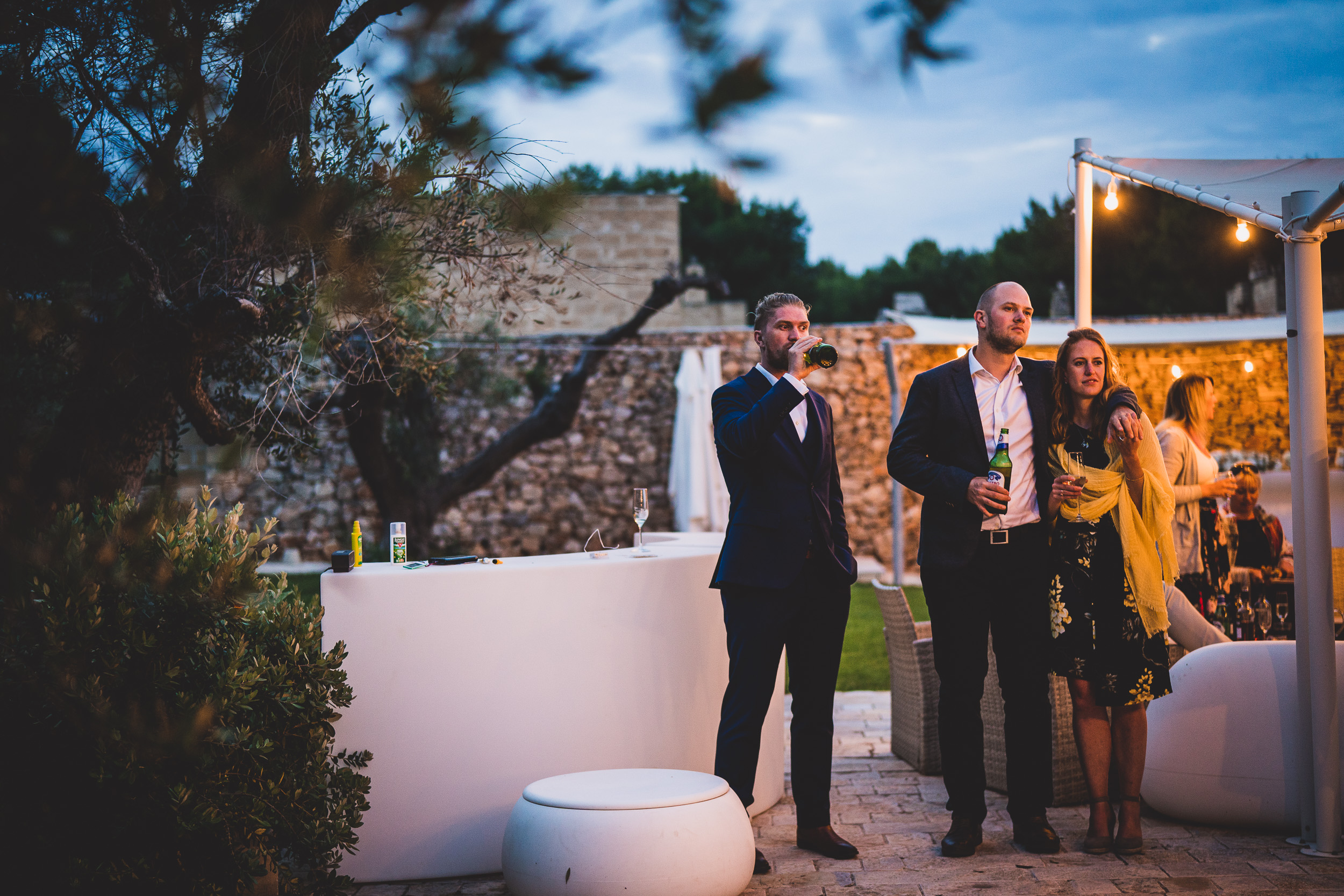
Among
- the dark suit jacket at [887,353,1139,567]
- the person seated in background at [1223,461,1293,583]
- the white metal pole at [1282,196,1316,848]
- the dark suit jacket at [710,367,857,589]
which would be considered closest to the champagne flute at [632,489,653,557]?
the dark suit jacket at [710,367,857,589]

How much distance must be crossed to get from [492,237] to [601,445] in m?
8.60

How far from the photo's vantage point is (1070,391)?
3.41m

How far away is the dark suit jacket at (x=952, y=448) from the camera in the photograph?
3.28m

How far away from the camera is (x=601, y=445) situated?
1253 centimetres

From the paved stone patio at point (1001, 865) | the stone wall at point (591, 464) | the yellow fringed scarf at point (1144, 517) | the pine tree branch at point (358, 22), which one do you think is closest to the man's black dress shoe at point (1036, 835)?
the paved stone patio at point (1001, 865)

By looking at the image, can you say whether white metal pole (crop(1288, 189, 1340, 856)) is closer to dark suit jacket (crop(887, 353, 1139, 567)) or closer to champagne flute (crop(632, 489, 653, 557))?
dark suit jacket (crop(887, 353, 1139, 567))

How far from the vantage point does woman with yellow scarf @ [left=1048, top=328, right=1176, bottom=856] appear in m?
3.19

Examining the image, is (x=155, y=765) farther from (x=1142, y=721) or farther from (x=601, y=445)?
(x=601, y=445)

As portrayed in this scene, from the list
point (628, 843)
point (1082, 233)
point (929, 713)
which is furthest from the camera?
point (1082, 233)

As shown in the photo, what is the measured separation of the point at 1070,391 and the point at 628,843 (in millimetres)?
2033

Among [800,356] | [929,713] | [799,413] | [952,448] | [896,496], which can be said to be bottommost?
[929,713]

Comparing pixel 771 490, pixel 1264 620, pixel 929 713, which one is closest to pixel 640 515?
pixel 771 490

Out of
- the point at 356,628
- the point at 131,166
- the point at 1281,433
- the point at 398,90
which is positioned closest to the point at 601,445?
the point at 1281,433

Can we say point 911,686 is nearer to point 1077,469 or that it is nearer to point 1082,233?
point 1077,469
